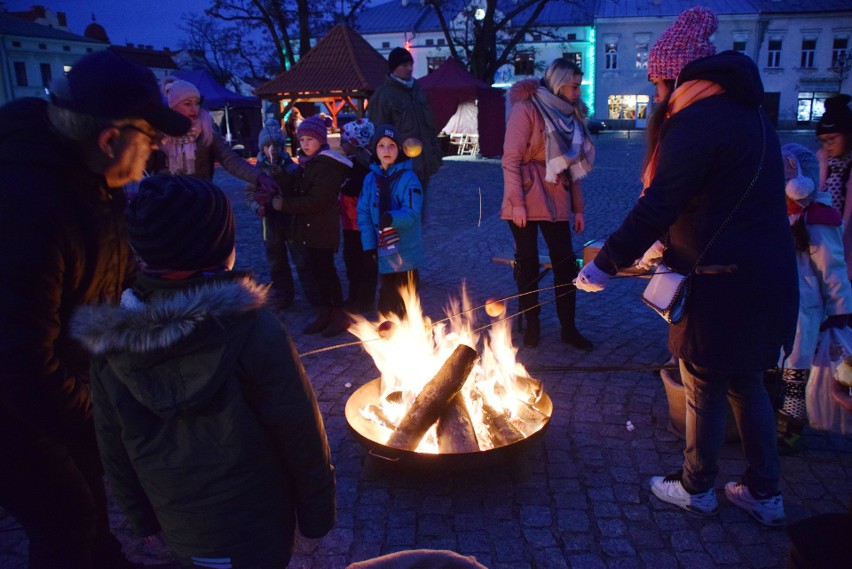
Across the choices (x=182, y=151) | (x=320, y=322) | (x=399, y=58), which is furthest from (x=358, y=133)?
(x=320, y=322)

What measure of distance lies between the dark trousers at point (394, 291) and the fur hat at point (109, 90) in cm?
350

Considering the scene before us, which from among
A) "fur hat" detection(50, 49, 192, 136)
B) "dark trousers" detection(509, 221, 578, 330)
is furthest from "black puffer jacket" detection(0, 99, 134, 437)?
"dark trousers" detection(509, 221, 578, 330)

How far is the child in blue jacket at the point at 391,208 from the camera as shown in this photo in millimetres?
5336

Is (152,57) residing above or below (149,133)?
above

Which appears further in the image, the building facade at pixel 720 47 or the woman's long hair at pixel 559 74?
the building facade at pixel 720 47

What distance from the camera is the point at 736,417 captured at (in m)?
2.97

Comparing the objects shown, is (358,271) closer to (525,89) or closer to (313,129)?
(313,129)

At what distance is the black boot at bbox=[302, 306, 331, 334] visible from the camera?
6086mm

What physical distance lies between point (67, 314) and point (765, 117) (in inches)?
115

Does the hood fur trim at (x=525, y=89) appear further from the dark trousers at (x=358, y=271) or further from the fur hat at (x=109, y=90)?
the fur hat at (x=109, y=90)

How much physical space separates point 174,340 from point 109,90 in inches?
37.9

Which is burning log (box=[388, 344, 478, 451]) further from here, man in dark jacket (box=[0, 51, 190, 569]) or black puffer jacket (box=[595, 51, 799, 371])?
man in dark jacket (box=[0, 51, 190, 569])

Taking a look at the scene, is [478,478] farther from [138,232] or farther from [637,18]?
[637,18]

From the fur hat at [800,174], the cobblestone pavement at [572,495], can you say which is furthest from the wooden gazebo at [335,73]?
the fur hat at [800,174]
